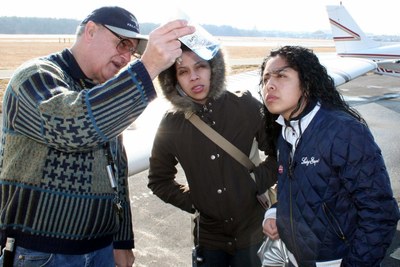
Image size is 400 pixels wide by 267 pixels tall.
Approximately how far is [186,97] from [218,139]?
33cm

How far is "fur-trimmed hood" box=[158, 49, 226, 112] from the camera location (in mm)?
2426

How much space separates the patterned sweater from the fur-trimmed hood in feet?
1.97

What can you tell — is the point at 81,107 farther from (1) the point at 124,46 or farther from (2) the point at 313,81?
(2) the point at 313,81

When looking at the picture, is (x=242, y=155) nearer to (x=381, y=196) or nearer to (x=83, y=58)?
(x=381, y=196)

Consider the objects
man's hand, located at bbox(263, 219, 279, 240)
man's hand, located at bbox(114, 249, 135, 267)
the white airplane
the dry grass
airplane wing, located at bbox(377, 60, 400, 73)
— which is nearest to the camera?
man's hand, located at bbox(263, 219, 279, 240)

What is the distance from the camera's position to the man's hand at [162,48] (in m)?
1.41

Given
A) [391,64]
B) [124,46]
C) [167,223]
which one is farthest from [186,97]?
[391,64]

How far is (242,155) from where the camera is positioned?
2.44 metres

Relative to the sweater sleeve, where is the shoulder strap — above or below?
below

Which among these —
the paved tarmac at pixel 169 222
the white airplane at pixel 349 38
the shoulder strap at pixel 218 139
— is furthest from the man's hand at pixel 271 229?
the white airplane at pixel 349 38

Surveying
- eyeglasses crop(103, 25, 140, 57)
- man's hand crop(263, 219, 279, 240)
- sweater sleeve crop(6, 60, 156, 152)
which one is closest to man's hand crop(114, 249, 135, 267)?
man's hand crop(263, 219, 279, 240)

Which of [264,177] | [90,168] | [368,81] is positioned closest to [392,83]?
[368,81]

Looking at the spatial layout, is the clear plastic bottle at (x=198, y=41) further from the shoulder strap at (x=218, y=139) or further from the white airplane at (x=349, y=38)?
the white airplane at (x=349, y=38)

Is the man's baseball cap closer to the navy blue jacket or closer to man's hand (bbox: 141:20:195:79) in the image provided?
man's hand (bbox: 141:20:195:79)
